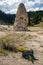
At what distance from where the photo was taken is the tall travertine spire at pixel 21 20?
3484 cm

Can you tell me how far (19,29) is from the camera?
34.7 m

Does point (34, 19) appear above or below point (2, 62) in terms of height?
below

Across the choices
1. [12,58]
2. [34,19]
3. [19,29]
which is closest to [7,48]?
[12,58]

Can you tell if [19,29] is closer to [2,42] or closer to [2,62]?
[2,42]

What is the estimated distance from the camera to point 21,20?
35625 mm

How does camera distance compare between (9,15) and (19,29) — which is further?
(9,15)

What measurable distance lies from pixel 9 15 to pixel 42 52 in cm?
6346

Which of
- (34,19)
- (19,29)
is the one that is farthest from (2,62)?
(34,19)

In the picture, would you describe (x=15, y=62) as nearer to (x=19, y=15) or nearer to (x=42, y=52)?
(x=42, y=52)

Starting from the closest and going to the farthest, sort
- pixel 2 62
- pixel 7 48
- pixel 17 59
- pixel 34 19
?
1. pixel 2 62
2. pixel 17 59
3. pixel 7 48
4. pixel 34 19

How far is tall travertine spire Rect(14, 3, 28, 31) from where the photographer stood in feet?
114

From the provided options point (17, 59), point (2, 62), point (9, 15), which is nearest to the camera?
point (2, 62)

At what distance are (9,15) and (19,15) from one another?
144 feet

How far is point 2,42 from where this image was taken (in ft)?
55.0
